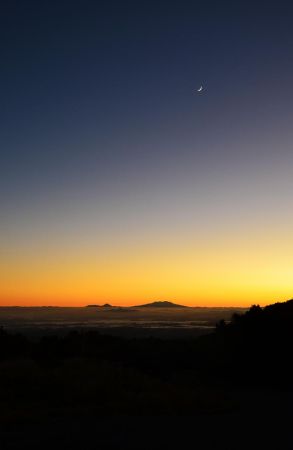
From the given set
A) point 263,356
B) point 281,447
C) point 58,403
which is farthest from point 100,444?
point 263,356

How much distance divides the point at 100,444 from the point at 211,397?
9270 millimetres

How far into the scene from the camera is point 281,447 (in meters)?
15.4

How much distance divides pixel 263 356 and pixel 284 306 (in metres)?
8.51

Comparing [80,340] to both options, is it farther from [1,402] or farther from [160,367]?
[1,402]

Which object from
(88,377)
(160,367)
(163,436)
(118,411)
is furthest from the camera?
(160,367)

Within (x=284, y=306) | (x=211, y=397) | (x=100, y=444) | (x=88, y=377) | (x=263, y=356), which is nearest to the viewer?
(x=100, y=444)

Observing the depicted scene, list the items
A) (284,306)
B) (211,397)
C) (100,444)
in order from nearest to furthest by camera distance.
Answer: (100,444) → (211,397) → (284,306)

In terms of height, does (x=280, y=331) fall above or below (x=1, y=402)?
above

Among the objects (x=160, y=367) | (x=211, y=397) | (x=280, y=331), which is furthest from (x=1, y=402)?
(x=280, y=331)

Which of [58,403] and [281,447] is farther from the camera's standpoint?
[58,403]

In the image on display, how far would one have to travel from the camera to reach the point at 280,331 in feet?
118

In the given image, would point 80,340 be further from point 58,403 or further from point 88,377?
point 58,403

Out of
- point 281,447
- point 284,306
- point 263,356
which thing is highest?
point 284,306

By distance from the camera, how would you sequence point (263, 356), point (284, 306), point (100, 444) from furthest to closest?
point (284, 306), point (263, 356), point (100, 444)
